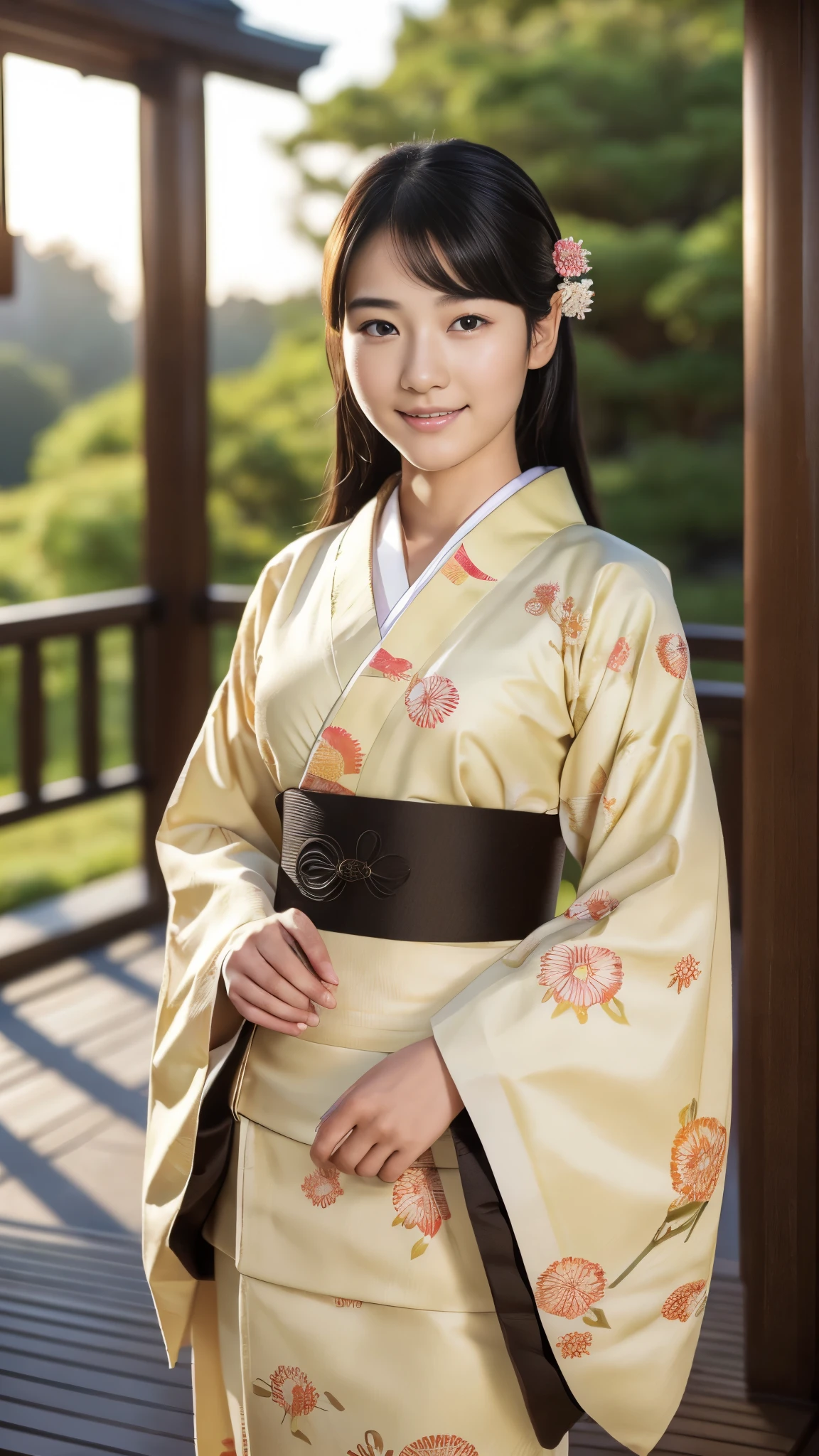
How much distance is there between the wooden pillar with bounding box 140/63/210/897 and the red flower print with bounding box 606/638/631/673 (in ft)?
Result: 10.5

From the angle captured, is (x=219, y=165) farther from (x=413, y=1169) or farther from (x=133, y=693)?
(x=413, y=1169)

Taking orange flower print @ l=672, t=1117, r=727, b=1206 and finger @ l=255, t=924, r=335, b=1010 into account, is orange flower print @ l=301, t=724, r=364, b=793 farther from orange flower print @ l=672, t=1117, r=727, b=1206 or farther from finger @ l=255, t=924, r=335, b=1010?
orange flower print @ l=672, t=1117, r=727, b=1206

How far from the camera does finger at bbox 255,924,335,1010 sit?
126 cm

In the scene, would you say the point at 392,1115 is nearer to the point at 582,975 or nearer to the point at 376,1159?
the point at 376,1159

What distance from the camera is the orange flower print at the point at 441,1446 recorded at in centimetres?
123

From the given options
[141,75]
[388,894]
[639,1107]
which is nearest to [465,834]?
[388,894]

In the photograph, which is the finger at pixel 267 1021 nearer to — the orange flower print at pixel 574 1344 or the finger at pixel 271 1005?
the finger at pixel 271 1005

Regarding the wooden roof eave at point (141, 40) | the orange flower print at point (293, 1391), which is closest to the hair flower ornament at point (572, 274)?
the orange flower print at point (293, 1391)

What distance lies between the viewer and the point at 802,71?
1771 millimetres

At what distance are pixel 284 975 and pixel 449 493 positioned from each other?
51 cm

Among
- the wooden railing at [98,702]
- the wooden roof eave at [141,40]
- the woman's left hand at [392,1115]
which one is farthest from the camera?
the wooden railing at [98,702]

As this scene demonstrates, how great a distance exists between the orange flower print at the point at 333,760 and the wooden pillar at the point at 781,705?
783mm

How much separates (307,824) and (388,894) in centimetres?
11

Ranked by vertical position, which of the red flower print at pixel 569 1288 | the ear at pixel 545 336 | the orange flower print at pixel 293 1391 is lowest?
the orange flower print at pixel 293 1391
